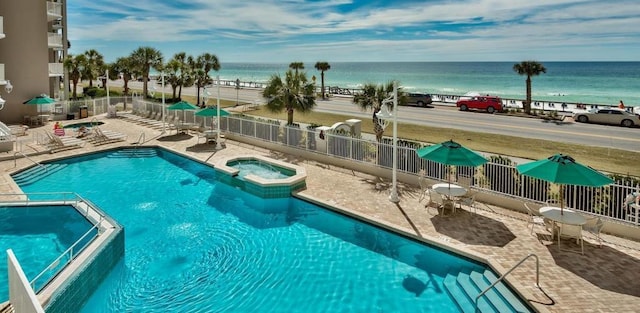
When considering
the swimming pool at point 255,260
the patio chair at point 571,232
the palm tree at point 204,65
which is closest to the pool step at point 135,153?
the swimming pool at point 255,260

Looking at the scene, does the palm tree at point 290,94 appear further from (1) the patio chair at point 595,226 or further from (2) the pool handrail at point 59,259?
(1) the patio chair at point 595,226

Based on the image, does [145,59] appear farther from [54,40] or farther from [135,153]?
[135,153]

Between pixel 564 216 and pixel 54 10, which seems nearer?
pixel 564 216

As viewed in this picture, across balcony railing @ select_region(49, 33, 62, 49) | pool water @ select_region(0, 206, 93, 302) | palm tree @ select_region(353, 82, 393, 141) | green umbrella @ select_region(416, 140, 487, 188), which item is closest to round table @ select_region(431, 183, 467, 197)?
green umbrella @ select_region(416, 140, 487, 188)

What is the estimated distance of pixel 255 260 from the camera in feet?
33.9

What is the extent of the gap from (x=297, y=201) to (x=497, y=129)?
19.9 metres

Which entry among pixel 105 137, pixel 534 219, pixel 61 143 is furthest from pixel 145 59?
pixel 534 219

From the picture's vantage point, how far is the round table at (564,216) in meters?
10.1

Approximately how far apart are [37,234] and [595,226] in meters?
15.1

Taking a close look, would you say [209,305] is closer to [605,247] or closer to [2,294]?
[2,294]

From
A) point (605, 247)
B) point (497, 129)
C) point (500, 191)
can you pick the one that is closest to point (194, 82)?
point (497, 129)

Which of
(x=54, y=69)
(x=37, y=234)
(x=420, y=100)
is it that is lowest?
(x=37, y=234)

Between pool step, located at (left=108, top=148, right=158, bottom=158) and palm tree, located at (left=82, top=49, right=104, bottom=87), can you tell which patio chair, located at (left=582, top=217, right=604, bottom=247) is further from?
palm tree, located at (left=82, top=49, right=104, bottom=87)

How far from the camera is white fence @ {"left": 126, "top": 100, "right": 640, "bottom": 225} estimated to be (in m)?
11.2
